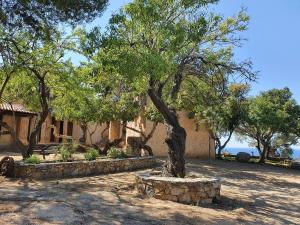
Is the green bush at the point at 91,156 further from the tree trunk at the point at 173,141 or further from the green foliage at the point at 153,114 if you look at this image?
the green foliage at the point at 153,114

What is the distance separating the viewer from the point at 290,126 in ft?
86.1

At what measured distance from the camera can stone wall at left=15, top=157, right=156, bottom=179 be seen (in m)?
12.6

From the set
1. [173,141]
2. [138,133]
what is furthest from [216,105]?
[138,133]

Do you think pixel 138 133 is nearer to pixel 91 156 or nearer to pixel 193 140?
pixel 193 140

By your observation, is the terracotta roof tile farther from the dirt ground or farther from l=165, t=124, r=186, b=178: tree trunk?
l=165, t=124, r=186, b=178: tree trunk

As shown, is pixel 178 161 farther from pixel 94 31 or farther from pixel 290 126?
pixel 290 126

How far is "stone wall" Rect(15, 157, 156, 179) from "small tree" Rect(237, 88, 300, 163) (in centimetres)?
1027

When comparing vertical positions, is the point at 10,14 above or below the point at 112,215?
above

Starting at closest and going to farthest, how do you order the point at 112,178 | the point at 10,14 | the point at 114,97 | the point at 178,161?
the point at 10,14, the point at 178,161, the point at 112,178, the point at 114,97

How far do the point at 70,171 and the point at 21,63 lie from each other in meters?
4.38

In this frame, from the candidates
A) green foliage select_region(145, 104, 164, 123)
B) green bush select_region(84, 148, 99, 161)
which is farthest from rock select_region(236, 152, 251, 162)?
green bush select_region(84, 148, 99, 161)

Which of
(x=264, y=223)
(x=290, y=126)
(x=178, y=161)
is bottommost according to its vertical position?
(x=264, y=223)

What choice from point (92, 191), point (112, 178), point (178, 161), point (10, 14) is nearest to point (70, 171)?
point (112, 178)

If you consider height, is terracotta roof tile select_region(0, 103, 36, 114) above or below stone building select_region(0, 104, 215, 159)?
above
